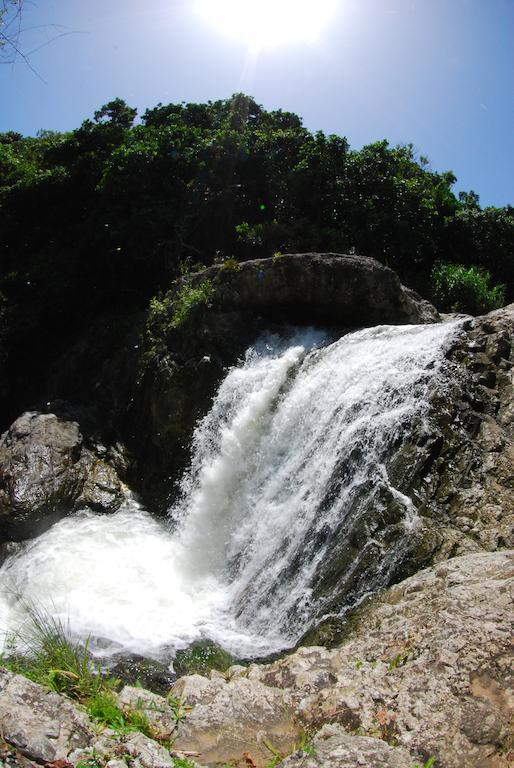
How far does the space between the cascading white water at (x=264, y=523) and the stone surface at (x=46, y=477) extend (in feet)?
1.09

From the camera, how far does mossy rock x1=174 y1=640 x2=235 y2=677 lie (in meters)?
6.01

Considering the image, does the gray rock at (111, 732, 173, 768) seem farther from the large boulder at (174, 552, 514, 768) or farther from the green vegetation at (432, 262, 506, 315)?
the green vegetation at (432, 262, 506, 315)

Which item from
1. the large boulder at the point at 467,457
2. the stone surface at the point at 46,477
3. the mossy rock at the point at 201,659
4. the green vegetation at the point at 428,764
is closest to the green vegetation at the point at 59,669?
the green vegetation at the point at 428,764

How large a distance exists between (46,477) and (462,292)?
39.1 ft

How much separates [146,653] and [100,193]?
44.3 ft

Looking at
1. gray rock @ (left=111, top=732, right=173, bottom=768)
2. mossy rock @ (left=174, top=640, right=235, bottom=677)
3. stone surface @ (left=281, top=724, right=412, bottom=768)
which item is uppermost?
stone surface @ (left=281, top=724, right=412, bottom=768)

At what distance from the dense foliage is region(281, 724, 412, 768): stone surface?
43.2 ft

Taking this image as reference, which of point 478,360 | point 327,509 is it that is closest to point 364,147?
point 478,360

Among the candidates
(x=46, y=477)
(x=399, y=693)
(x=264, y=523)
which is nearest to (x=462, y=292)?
(x=264, y=523)

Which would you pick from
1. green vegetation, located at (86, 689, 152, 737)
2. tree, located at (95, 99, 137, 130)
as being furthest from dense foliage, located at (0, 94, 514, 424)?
green vegetation, located at (86, 689, 152, 737)

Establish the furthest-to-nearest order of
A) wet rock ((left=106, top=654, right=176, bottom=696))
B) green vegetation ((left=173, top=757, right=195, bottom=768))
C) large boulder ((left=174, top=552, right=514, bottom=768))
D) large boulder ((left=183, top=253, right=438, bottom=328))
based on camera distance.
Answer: large boulder ((left=183, top=253, right=438, bottom=328)) < wet rock ((left=106, top=654, right=176, bottom=696)) < large boulder ((left=174, top=552, right=514, bottom=768)) < green vegetation ((left=173, top=757, right=195, bottom=768))

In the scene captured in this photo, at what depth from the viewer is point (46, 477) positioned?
32.9 ft

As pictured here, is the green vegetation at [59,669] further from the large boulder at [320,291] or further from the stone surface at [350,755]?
the large boulder at [320,291]

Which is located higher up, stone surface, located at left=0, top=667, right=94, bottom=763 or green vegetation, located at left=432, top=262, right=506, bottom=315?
green vegetation, located at left=432, top=262, right=506, bottom=315
